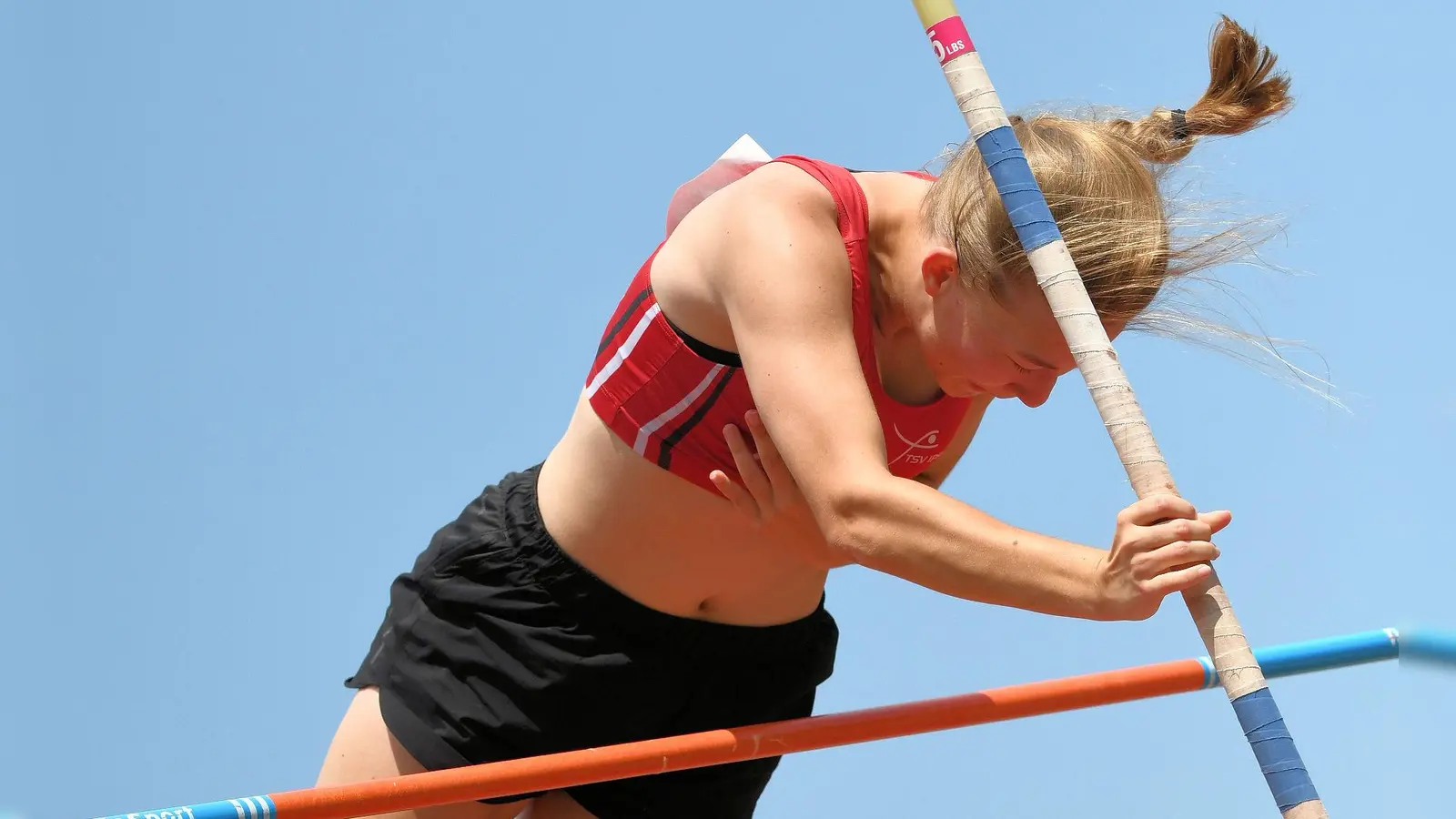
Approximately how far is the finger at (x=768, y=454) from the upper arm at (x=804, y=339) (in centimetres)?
11

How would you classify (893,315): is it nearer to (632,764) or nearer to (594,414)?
(594,414)

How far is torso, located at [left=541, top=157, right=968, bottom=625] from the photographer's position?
69.2 inches

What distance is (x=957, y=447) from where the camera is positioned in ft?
6.93

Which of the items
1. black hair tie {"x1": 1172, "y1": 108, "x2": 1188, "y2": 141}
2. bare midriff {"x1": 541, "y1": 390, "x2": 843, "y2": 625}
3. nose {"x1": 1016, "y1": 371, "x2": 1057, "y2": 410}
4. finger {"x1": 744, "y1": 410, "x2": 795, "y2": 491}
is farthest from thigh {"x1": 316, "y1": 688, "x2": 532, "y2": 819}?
black hair tie {"x1": 1172, "y1": 108, "x2": 1188, "y2": 141}

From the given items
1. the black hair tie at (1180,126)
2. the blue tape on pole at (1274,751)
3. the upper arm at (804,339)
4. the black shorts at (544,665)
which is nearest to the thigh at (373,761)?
the black shorts at (544,665)

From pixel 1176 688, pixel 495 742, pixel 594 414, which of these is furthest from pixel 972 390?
pixel 495 742

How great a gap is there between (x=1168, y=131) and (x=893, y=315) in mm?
402

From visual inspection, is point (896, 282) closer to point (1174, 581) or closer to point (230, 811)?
point (1174, 581)

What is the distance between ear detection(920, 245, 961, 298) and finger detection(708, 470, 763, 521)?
0.31 metres

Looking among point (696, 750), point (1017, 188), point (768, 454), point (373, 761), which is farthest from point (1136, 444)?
point (373, 761)

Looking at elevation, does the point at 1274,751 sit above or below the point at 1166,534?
below

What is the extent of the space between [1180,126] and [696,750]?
0.92 m

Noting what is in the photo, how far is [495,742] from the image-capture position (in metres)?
Result: 1.98

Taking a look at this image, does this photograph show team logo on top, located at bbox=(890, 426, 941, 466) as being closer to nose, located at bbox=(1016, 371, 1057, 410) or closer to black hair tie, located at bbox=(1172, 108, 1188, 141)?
nose, located at bbox=(1016, 371, 1057, 410)
